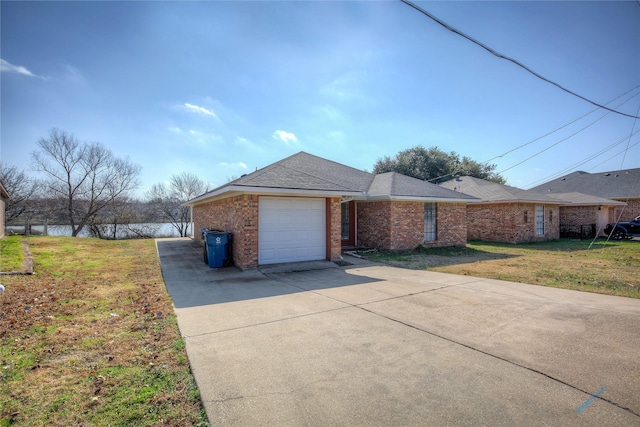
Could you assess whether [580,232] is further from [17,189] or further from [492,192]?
[17,189]

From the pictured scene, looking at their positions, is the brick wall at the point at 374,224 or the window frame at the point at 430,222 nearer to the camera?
the brick wall at the point at 374,224

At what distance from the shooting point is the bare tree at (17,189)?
2700cm

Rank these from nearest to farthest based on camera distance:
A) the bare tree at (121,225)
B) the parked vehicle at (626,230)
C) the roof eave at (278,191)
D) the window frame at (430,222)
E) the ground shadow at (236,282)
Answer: the ground shadow at (236,282) → the roof eave at (278,191) → the window frame at (430,222) → the parked vehicle at (626,230) → the bare tree at (121,225)

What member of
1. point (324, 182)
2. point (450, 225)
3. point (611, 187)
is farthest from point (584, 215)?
point (324, 182)

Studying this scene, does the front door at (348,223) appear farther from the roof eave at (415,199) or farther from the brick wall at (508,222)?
the brick wall at (508,222)

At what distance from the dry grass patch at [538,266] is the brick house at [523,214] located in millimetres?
3367

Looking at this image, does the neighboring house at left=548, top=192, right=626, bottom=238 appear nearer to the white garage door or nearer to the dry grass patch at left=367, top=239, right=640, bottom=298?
the dry grass patch at left=367, top=239, right=640, bottom=298

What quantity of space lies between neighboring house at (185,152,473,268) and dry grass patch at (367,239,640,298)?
3.98 feet

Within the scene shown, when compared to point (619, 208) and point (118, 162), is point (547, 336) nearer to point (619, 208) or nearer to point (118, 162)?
point (619, 208)

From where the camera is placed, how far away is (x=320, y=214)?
10.5 meters

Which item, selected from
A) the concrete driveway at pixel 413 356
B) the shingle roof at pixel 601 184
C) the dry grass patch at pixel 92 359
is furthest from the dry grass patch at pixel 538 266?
the shingle roof at pixel 601 184

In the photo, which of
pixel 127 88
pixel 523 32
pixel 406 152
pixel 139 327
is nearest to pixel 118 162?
pixel 127 88

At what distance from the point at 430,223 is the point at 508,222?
6.48m

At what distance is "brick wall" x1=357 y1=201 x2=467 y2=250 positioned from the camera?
13266mm
